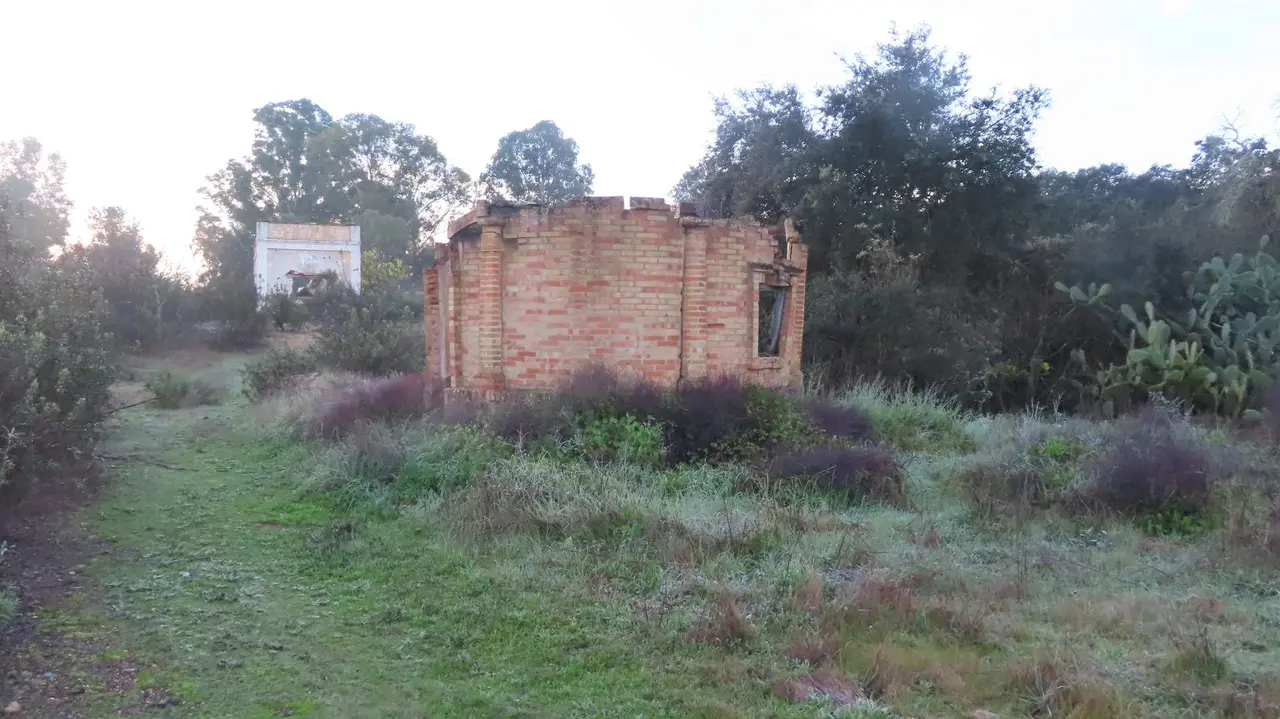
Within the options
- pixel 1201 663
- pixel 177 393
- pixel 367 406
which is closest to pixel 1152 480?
pixel 1201 663

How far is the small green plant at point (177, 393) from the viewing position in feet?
57.1

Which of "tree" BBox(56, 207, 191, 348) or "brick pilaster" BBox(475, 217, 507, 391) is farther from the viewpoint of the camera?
"tree" BBox(56, 207, 191, 348)

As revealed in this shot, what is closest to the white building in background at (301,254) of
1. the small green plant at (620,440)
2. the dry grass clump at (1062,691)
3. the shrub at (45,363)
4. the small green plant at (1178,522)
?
the shrub at (45,363)

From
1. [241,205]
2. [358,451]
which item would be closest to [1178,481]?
[358,451]

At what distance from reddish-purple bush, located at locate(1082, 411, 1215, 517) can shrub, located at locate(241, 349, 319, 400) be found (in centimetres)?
1402

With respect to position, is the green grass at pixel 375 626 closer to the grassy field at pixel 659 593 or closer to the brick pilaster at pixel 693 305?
the grassy field at pixel 659 593

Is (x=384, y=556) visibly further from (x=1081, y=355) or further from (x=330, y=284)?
(x=330, y=284)

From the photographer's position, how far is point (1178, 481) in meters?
8.04

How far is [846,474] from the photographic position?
28.6ft

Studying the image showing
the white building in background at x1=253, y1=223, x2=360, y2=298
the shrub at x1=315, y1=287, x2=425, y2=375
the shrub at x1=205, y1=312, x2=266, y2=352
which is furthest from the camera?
the white building in background at x1=253, y1=223, x2=360, y2=298

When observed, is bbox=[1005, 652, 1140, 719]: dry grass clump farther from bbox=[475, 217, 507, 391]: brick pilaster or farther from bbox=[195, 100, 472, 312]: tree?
bbox=[195, 100, 472, 312]: tree

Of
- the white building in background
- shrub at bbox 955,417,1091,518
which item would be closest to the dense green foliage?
shrub at bbox 955,417,1091,518

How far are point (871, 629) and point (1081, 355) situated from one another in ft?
47.7

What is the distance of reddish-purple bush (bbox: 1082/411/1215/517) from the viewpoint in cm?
801
